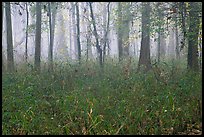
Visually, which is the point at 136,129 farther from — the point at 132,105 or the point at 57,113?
the point at 57,113

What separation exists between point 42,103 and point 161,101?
3.25 m

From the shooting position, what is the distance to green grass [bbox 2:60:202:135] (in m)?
6.77

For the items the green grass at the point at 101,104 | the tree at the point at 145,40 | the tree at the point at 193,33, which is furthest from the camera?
the tree at the point at 145,40

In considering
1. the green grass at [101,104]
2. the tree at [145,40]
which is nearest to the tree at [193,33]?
the green grass at [101,104]

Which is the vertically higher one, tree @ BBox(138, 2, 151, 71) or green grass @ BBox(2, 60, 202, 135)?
tree @ BBox(138, 2, 151, 71)

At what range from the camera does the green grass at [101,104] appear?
6.77 metres

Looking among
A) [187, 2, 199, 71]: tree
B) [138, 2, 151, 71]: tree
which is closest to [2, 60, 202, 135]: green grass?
[187, 2, 199, 71]: tree

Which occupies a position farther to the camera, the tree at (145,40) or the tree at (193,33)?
the tree at (145,40)

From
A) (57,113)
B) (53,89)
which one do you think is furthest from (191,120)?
(53,89)

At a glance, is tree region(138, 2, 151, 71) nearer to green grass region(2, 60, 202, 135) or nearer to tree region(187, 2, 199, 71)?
tree region(187, 2, 199, 71)

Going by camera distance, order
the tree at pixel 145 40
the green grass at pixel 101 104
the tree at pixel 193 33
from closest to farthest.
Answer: the green grass at pixel 101 104 → the tree at pixel 193 33 → the tree at pixel 145 40

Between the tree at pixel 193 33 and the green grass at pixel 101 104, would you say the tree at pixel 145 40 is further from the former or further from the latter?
Result: the green grass at pixel 101 104

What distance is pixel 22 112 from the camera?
7.89m

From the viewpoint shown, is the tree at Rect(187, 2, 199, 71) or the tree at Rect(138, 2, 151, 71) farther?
the tree at Rect(138, 2, 151, 71)
